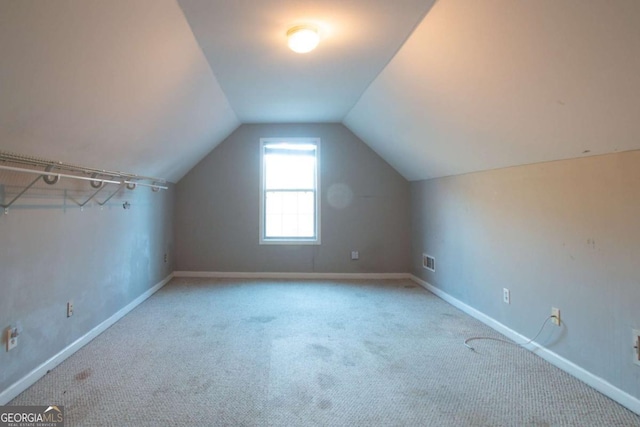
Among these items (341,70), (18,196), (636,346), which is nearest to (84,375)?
(18,196)

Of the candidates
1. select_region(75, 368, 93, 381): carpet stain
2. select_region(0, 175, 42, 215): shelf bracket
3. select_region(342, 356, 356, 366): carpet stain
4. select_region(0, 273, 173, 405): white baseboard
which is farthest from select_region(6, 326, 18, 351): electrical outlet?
select_region(342, 356, 356, 366): carpet stain

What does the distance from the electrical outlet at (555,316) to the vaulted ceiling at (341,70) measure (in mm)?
1070

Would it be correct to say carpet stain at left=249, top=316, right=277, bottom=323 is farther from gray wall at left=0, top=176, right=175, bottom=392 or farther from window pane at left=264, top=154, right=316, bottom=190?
window pane at left=264, top=154, right=316, bottom=190

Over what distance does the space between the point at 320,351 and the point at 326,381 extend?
40cm

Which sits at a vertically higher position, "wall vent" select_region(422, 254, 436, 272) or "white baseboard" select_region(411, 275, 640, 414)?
"wall vent" select_region(422, 254, 436, 272)

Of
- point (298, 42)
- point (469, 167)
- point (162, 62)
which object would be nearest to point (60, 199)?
point (162, 62)

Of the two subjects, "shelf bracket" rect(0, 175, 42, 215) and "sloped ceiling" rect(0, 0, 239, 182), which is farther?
"shelf bracket" rect(0, 175, 42, 215)

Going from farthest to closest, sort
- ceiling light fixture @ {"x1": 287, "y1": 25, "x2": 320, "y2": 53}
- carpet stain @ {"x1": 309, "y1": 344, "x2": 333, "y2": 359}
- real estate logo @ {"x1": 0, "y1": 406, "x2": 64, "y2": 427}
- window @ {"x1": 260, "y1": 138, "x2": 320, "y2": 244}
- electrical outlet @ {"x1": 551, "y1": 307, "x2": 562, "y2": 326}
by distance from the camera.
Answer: window @ {"x1": 260, "y1": 138, "x2": 320, "y2": 244}, carpet stain @ {"x1": 309, "y1": 344, "x2": 333, "y2": 359}, electrical outlet @ {"x1": 551, "y1": 307, "x2": 562, "y2": 326}, ceiling light fixture @ {"x1": 287, "y1": 25, "x2": 320, "y2": 53}, real estate logo @ {"x1": 0, "y1": 406, "x2": 64, "y2": 427}

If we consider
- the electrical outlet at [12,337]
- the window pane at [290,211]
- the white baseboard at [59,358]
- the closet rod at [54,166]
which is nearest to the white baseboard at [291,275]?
the window pane at [290,211]

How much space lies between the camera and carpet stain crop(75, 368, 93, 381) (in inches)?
78.8

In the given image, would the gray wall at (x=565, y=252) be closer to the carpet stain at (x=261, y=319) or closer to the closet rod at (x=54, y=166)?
the carpet stain at (x=261, y=319)

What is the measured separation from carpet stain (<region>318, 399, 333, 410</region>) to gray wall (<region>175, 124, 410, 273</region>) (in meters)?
2.83

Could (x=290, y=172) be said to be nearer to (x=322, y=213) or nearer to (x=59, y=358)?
(x=322, y=213)

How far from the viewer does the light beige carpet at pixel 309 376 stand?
65.7 inches
